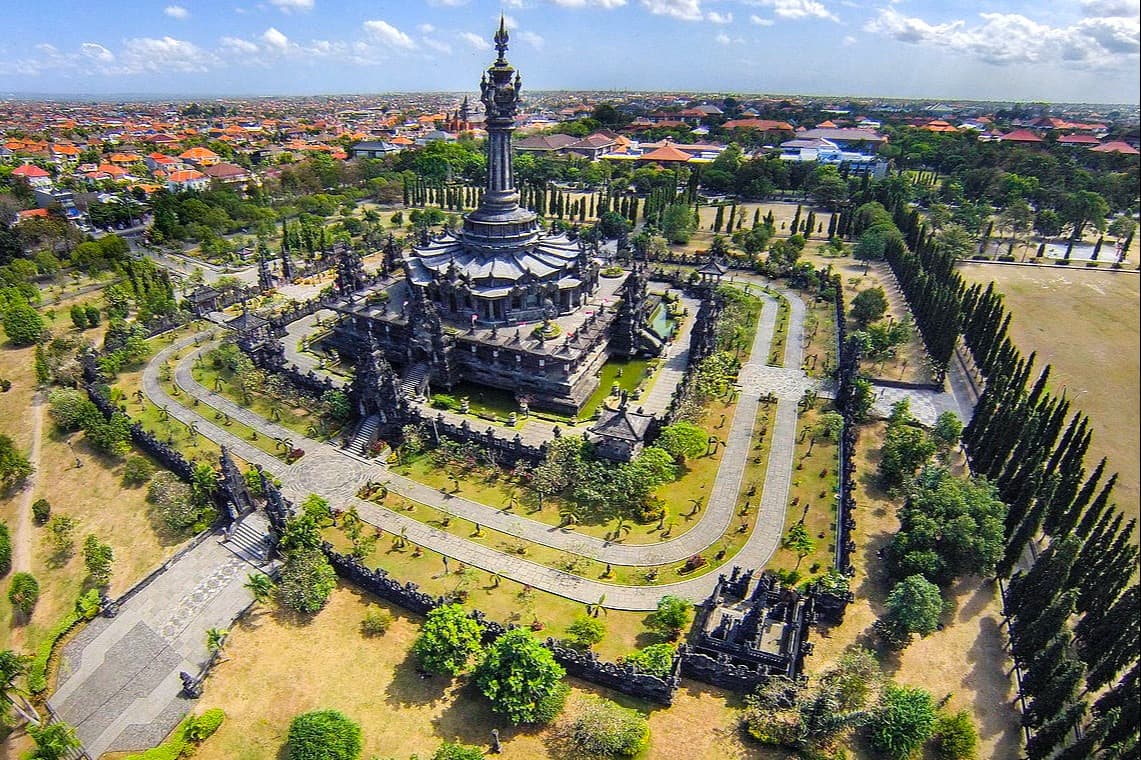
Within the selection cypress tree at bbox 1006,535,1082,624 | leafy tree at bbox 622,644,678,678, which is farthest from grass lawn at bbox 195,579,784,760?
cypress tree at bbox 1006,535,1082,624

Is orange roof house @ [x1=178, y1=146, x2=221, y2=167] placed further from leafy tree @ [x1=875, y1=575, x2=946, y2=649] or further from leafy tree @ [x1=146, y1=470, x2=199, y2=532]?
leafy tree @ [x1=875, y1=575, x2=946, y2=649]

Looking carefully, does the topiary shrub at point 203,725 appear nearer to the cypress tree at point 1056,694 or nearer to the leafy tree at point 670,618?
the leafy tree at point 670,618

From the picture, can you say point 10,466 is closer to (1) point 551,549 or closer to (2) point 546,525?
(2) point 546,525

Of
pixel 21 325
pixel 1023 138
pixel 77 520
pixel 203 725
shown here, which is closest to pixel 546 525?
pixel 203 725

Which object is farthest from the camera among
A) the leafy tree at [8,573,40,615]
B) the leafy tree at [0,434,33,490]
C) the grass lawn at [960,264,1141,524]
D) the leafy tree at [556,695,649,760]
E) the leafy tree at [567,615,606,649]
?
the leafy tree at [0,434,33,490]


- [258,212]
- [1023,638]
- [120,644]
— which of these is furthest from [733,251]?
[120,644]
